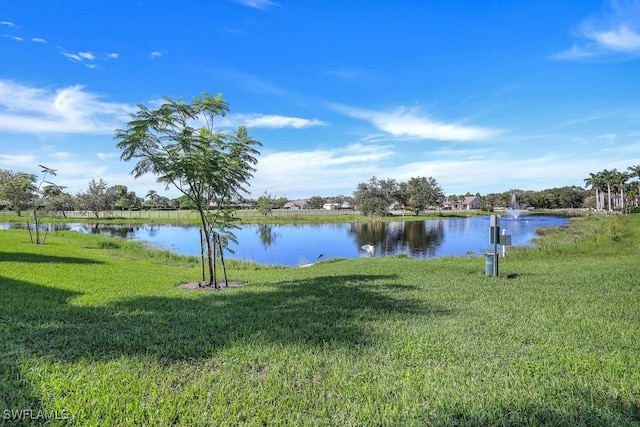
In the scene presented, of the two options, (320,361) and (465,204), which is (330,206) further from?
(320,361)

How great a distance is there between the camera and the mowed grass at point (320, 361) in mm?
2477

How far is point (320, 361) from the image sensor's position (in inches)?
130

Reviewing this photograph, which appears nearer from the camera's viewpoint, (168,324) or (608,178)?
(168,324)

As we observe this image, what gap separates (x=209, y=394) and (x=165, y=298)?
4.32 m

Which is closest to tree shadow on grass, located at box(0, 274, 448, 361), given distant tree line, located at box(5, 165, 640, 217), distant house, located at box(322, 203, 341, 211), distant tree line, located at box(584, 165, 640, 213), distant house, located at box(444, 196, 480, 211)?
distant tree line, located at box(5, 165, 640, 217)

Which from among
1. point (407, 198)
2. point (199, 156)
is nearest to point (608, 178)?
point (407, 198)

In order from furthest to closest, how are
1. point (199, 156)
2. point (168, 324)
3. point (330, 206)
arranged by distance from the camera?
1. point (330, 206)
2. point (199, 156)
3. point (168, 324)

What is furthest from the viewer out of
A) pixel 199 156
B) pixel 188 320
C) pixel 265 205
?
pixel 265 205

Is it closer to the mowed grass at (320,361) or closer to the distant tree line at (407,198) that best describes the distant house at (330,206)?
the distant tree line at (407,198)

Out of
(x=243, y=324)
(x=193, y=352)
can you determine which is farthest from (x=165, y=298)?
(x=193, y=352)

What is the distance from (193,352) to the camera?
346 cm

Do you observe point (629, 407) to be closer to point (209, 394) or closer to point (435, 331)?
point (435, 331)

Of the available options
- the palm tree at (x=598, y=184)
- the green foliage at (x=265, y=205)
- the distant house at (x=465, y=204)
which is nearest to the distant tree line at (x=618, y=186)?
the palm tree at (x=598, y=184)

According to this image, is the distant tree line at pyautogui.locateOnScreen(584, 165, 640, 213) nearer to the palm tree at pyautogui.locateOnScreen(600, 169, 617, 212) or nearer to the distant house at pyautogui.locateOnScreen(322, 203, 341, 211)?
the palm tree at pyautogui.locateOnScreen(600, 169, 617, 212)
